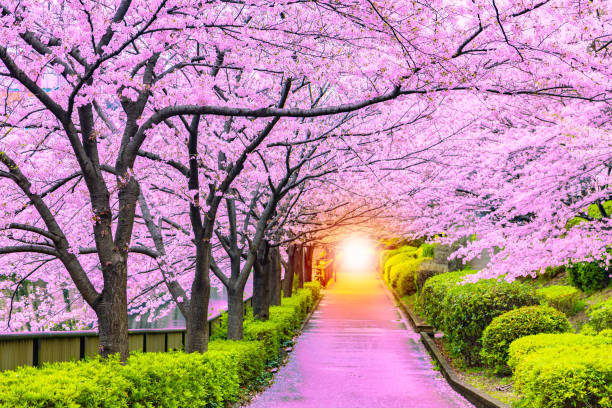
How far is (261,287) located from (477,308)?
21.5 feet

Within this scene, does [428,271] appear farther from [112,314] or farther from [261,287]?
[112,314]

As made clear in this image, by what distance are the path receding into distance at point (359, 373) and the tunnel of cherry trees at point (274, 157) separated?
0.09 meters

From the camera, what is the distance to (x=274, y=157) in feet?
41.6

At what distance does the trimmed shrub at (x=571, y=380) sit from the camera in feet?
21.1

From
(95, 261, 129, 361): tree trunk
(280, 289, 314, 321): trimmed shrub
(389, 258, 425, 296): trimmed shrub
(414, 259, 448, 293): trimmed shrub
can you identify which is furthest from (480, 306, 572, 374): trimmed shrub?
(389, 258, 425, 296): trimmed shrub

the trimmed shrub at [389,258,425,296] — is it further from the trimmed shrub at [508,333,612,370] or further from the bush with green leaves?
the bush with green leaves

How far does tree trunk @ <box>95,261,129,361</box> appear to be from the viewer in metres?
6.87

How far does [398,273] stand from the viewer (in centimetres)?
3666

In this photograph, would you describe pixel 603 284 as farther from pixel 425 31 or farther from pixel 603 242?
pixel 425 31

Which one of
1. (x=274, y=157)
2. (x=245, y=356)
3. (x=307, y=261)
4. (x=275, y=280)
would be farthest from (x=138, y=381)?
(x=307, y=261)

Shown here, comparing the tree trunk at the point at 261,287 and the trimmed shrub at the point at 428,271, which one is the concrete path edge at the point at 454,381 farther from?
the trimmed shrub at the point at 428,271

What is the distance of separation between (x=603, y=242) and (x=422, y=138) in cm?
511

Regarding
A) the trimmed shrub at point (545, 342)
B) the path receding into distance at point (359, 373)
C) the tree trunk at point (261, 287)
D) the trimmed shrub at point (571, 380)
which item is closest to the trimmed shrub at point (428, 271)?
the path receding into distance at point (359, 373)

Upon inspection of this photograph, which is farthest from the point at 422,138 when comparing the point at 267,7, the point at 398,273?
the point at 398,273
